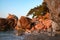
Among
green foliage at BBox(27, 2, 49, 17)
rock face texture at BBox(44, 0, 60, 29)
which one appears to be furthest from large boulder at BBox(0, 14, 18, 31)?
rock face texture at BBox(44, 0, 60, 29)

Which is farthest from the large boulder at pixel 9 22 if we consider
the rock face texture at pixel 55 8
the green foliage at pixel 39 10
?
the rock face texture at pixel 55 8

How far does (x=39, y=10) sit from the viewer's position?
179 ft

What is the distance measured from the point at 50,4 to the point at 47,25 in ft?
51.9

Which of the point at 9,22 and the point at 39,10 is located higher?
the point at 39,10

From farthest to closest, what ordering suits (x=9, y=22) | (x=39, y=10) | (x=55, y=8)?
(x=9, y=22), (x=39, y=10), (x=55, y=8)

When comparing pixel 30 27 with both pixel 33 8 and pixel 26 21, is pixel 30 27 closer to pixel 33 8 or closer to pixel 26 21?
pixel 26 21

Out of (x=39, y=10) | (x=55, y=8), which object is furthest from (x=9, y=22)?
(x=55, y=8)

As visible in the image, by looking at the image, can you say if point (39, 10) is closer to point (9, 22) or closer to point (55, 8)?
point (9, 22)

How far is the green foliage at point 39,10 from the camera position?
175ft

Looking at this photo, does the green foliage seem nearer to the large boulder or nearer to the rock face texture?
the large boulder

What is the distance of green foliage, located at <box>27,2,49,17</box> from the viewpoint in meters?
53.4

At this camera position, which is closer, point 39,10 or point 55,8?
point 55,8

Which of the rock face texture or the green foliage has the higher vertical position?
the green foliage

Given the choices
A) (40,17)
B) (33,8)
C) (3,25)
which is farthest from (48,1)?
(3,25)
